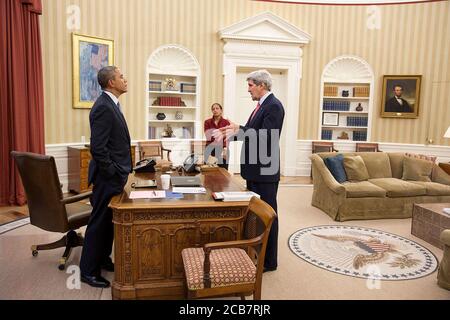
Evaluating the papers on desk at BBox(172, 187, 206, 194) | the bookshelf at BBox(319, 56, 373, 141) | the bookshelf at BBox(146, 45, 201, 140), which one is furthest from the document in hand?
the bookshelf at BBox(319, 56, 373, 141)

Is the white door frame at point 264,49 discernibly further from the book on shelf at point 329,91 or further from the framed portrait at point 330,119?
the framed portrait at point 330,119

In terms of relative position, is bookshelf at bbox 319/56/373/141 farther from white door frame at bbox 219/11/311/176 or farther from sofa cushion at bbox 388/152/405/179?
sofa cushion at bbox 388/152/405/179

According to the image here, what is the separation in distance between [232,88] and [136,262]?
19.2ft

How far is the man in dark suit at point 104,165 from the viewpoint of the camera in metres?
2.86

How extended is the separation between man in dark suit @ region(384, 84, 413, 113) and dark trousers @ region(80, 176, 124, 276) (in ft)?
23.3

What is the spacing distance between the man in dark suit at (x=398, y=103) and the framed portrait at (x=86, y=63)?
5.97 metres

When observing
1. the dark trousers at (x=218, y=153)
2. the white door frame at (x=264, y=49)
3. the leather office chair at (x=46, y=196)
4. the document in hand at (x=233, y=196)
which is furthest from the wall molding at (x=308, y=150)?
the document in hand at (x=233, y=196)

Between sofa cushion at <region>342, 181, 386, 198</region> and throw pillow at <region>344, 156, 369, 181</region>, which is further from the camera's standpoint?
throw pillow at <region>344, 156, 369, 181</region>

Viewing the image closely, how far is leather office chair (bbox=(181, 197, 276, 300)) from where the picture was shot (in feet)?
7.41

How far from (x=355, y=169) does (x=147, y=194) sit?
3800mm

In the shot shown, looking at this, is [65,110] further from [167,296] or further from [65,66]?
[167,296]

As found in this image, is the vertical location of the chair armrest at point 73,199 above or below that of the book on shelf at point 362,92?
below

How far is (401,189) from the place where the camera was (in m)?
5.37
